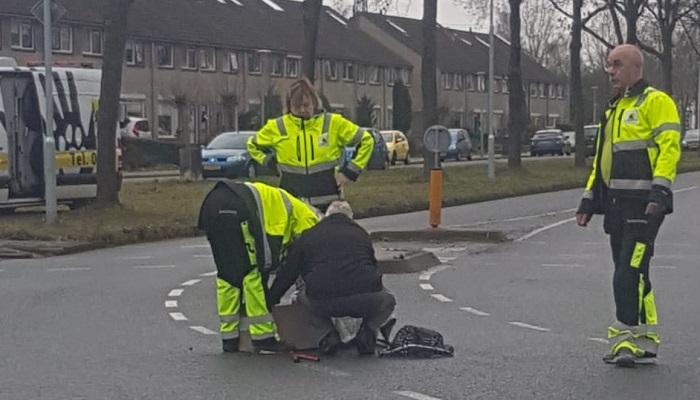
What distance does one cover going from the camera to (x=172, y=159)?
177 feet

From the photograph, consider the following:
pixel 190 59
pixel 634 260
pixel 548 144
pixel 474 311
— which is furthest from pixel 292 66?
pixel 634 260

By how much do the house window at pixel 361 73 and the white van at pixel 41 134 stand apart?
64855 mm

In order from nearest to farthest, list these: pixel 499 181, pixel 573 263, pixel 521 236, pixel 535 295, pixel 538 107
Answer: pixel 535 295 → pixel 573 263 → pixel 521 236 → pixel 499 181 → pixel 538 107

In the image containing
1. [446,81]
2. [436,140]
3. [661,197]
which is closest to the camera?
[661,197]

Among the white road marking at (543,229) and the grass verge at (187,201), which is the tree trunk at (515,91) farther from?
the white road marking at (543,229)

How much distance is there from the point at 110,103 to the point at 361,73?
6733 cm

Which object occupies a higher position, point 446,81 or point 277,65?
point 277,65

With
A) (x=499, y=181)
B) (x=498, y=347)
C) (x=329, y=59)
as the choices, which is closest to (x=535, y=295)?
(x=498, y=347)

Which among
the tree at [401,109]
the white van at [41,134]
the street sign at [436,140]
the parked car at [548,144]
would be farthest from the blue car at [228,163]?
the tree at [401,109]

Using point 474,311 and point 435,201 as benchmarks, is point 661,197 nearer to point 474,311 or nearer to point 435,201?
point 474,311

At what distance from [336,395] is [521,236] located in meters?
13.6

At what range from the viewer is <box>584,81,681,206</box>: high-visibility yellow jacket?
910 cm

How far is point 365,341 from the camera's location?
31.6 ft

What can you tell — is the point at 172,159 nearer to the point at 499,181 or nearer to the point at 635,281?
the point at 499,181
